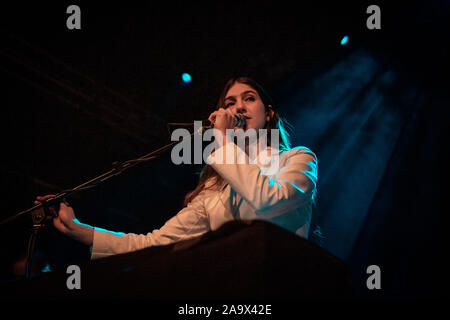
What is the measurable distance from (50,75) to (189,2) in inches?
49.4

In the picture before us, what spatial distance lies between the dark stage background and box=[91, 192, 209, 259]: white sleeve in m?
0.93

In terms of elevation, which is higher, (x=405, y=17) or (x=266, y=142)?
(x=405, y=17)

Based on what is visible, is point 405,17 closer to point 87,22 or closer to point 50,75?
point 87,22

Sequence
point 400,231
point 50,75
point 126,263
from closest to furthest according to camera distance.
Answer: point 126,263 < point 400,231 < point 50,75

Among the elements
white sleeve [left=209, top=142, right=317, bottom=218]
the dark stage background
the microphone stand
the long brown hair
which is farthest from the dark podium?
the dark stage background

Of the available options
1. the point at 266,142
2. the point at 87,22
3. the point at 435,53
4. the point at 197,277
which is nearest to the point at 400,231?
the point at 266,142

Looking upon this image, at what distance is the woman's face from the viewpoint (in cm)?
215

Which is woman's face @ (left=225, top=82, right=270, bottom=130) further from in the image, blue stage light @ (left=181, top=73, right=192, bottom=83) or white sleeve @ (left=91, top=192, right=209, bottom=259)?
blue stage light @ (left=181, top=73, right=192, bottom=83)

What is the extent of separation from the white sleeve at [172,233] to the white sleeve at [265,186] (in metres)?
0.65

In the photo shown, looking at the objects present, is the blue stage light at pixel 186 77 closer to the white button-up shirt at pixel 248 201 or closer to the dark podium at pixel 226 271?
the white button-up shirt at pixel 248 201

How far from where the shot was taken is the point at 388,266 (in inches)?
89.8

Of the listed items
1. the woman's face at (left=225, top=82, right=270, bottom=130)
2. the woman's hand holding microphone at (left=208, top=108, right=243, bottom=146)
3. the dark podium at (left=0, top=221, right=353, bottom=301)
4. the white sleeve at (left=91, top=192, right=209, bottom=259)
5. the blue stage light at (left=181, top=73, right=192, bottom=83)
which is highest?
the blue stage light at (left=181, top=73, right=192, bottom=83)

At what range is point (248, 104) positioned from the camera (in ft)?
7.32

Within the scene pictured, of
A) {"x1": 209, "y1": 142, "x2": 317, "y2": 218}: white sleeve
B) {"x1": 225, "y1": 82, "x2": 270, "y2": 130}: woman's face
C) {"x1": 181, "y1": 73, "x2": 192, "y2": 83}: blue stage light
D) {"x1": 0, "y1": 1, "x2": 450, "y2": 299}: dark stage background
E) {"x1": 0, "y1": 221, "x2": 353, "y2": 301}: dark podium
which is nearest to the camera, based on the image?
{"x1": 0, "y1": 221, "x2": 353, "y2": 301}: dark podium
